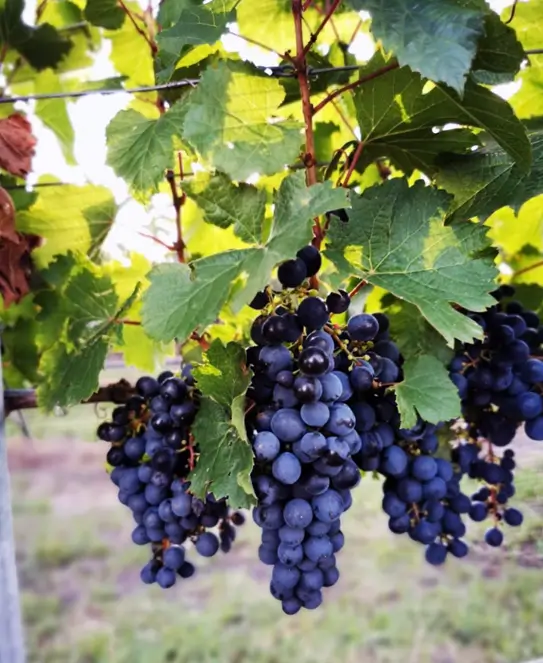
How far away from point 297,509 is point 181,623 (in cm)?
115

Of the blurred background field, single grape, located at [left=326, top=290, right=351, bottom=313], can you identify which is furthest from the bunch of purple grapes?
the blurred background field

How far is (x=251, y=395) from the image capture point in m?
0.46

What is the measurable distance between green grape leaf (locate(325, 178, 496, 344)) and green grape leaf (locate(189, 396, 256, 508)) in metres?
0.16

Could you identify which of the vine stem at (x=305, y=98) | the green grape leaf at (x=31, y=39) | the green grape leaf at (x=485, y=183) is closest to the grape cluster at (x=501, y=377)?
the green grape leaf at (x=485, y=183)

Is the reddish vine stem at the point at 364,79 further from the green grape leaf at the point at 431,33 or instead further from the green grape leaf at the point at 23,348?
the green grape leaf at the point at 23,348

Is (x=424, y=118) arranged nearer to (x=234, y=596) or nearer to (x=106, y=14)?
(x=106, y=14)

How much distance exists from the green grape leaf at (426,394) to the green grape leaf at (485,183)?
0.43 feet

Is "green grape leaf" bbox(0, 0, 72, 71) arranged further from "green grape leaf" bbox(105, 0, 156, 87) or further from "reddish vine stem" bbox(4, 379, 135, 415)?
"reddish vine stem" bbox(4, 379, 135, 415)

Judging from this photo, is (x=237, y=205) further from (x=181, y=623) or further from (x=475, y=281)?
(x=181, y=623)

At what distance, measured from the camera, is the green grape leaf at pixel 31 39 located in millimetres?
815

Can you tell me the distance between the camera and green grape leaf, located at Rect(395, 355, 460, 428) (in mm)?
469

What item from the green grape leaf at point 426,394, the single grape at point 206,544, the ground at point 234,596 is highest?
the green grape leaf at point 426,394

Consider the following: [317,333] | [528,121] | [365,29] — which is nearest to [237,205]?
[317,333]

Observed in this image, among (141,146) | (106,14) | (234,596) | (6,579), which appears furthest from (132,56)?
(234,596)
